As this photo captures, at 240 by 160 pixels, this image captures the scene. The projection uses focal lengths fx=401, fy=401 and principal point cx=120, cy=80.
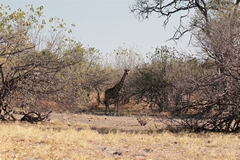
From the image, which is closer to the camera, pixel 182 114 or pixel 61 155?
pixel 61 155

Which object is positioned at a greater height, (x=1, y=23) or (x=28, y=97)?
(x=1, y=23)

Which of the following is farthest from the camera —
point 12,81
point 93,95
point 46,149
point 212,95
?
point 93,95

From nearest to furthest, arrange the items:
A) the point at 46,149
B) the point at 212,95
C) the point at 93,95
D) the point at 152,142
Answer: the point at 46,149
the point at 152,142
the point at 212,95
the point at 93,95

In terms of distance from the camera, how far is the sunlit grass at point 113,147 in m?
8.88

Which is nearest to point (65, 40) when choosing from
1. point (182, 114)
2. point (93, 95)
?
point (182, 114)

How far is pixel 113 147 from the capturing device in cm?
1041

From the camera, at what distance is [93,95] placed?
3180 cm

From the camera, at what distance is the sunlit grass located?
8.88m

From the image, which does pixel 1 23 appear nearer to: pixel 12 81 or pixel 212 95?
pixel 12 81

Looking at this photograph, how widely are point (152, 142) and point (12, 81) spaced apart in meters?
6.78

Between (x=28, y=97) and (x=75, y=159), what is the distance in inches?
313

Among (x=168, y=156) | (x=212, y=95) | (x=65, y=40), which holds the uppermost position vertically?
(x=65, y=40)

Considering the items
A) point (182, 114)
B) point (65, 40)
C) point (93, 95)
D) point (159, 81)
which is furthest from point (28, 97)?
point (93, 95)

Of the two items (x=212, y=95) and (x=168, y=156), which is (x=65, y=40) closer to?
(x=212, y=95)
